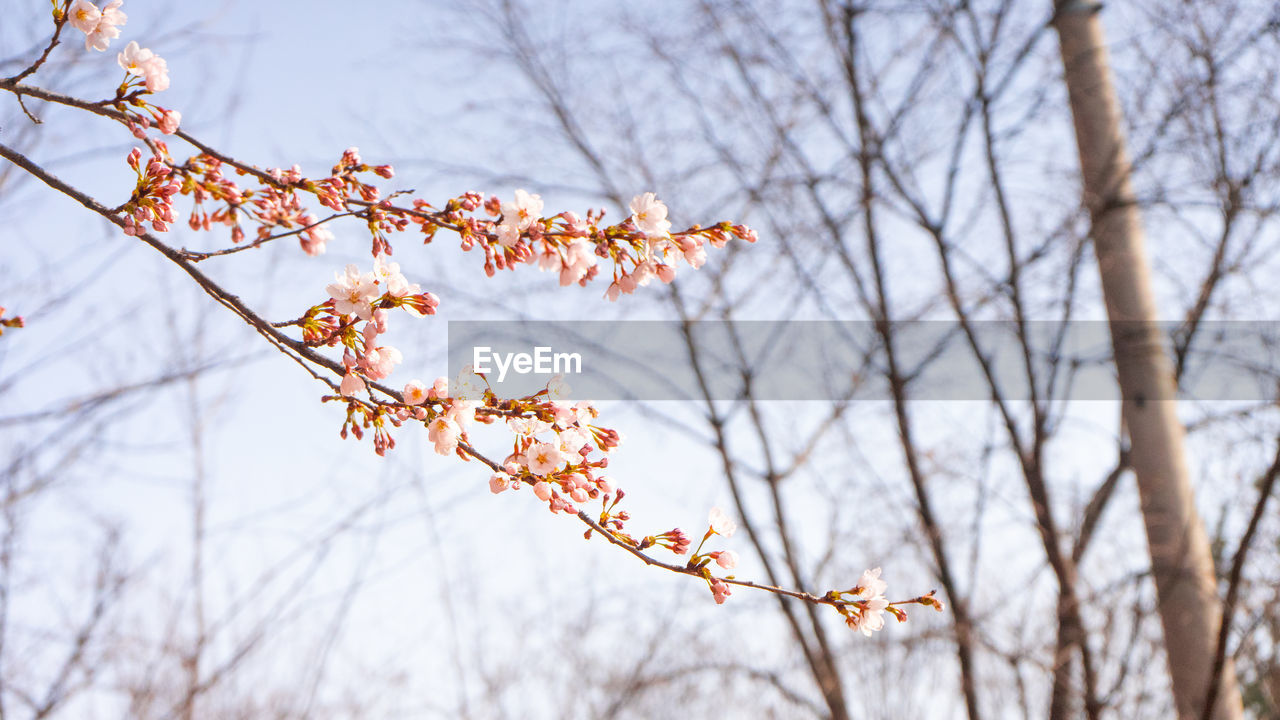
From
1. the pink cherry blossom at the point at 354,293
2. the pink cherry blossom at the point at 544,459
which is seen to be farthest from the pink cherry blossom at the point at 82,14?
the pink cherry blossom at the point at 544,459

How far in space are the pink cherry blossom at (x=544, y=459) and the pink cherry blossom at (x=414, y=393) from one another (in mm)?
159

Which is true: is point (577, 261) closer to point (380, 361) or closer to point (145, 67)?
point (380, 361)

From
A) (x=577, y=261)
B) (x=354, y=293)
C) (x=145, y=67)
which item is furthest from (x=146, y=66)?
(x=577, y=261)

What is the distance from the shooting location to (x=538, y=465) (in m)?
1.18

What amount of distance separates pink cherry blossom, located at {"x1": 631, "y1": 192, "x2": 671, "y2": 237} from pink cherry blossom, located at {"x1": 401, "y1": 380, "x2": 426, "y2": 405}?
1.21 ft

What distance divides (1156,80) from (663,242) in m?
3.24

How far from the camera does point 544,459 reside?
1.18 metres

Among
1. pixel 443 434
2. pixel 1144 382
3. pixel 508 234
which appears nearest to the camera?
A: pixel 443 434

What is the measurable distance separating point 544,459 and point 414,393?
0.19 m

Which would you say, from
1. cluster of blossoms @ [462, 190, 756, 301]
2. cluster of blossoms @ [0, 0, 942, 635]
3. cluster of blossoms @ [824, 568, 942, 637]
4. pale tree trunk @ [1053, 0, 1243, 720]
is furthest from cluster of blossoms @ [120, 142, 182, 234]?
pale tree trunk @ [1053, 0, 1243, 720]

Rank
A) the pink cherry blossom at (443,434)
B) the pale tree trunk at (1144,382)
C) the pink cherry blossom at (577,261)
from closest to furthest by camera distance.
→ the pink cherry blossom at (443,434) → the pink cherry blossom at (577,261) → the pale tree trunk at (1144,382)

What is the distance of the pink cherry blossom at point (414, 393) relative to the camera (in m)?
1.14

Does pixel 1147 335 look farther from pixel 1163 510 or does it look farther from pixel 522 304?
pixel 522 304

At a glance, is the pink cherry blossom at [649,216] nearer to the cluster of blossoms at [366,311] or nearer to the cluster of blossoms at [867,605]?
the cluster of blossoms at [366,311]
